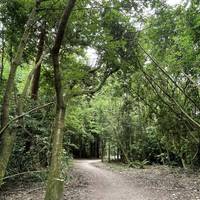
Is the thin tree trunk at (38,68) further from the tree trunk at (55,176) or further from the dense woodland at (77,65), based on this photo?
the tree trunk at (55,176)

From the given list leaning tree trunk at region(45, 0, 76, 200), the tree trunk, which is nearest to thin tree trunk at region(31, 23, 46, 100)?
leaning tree trunk at region(45, 0, 76, 200)

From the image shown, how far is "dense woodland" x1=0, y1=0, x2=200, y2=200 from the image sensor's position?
8.67 meters

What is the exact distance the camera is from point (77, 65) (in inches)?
507

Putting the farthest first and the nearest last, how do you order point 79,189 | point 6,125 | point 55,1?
point 79,189
point 55,1
point 6,125

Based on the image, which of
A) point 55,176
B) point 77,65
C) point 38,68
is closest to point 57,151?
point 55,176

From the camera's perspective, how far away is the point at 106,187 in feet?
41.2

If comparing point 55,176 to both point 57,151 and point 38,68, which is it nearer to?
point 57,151

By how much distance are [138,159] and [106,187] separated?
15.3m

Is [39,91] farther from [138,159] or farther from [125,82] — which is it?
[138,159]

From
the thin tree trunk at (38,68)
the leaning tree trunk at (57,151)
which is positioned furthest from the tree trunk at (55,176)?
the thin tree trunk at (38,68)

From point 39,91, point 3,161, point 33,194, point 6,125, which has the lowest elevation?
point 33,194

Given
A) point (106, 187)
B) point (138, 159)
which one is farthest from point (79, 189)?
point (138, 159)

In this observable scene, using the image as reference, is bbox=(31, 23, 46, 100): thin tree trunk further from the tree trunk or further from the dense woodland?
the tree trunk

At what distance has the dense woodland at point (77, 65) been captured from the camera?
28.5 feet
